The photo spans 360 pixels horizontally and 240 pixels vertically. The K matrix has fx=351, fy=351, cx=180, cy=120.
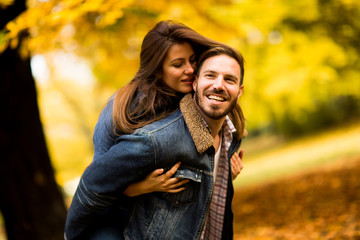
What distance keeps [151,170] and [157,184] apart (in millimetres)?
94

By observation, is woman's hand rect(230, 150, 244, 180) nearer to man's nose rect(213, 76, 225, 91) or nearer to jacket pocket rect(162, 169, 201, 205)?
jacket pocket rect(162, 169, 201, 205)


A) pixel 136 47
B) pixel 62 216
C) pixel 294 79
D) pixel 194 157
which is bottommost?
pixel 194 157

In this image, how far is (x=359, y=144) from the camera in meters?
12.5

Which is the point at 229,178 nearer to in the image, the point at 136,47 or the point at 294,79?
the point at 136,47

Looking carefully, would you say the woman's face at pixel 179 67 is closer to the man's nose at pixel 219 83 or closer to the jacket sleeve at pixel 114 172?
the man's nose at pixel 219 83

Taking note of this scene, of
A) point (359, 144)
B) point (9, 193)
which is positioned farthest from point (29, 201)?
point (359, 144)

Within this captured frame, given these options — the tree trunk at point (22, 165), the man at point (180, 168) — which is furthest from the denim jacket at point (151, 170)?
the tree trunk at point (22, 165)

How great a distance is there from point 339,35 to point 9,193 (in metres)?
6.43

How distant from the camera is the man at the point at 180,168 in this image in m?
2.03

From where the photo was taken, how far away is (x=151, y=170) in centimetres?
210

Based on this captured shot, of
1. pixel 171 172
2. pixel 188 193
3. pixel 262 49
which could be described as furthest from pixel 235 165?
pixel 262 49

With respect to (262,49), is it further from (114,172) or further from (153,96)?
(114,172)

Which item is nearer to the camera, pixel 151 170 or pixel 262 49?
pixel 151 170

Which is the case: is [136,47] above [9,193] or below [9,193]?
Result: above
